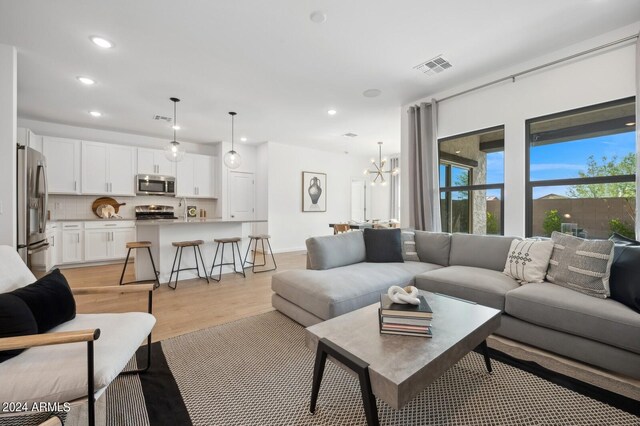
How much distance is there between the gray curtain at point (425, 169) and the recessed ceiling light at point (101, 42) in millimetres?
3883

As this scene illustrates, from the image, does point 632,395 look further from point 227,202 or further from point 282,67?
point 227,202

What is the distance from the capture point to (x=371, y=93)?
4.00 meters

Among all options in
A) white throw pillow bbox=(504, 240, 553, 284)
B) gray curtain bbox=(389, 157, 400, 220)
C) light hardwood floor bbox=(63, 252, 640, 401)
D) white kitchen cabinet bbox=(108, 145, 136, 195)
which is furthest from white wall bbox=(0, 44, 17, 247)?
gray curtain bbox=(389, 157, 400, 220)

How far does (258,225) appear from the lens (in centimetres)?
703

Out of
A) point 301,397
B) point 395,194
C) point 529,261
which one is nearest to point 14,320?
point 301,397

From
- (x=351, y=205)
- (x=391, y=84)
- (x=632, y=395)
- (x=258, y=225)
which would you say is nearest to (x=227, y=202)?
(x=258, y=225)

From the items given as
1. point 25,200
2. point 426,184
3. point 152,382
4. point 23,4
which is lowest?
point 152,382

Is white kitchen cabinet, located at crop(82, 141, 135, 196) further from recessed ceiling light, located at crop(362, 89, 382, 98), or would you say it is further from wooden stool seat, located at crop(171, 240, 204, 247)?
recessed ceiling light, located at crop(362, 89, 382, 98)

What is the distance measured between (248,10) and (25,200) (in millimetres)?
3078

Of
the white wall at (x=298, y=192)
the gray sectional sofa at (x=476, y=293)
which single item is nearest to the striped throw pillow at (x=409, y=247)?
the gray sectional sofa at (x=476, y=293)

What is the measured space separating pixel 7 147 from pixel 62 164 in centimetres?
298

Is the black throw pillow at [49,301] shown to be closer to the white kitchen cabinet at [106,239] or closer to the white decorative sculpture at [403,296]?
the white decorative sculpture at [403,296]

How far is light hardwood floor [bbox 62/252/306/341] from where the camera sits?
274 centimetres

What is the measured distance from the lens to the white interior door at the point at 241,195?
686 centimetres
